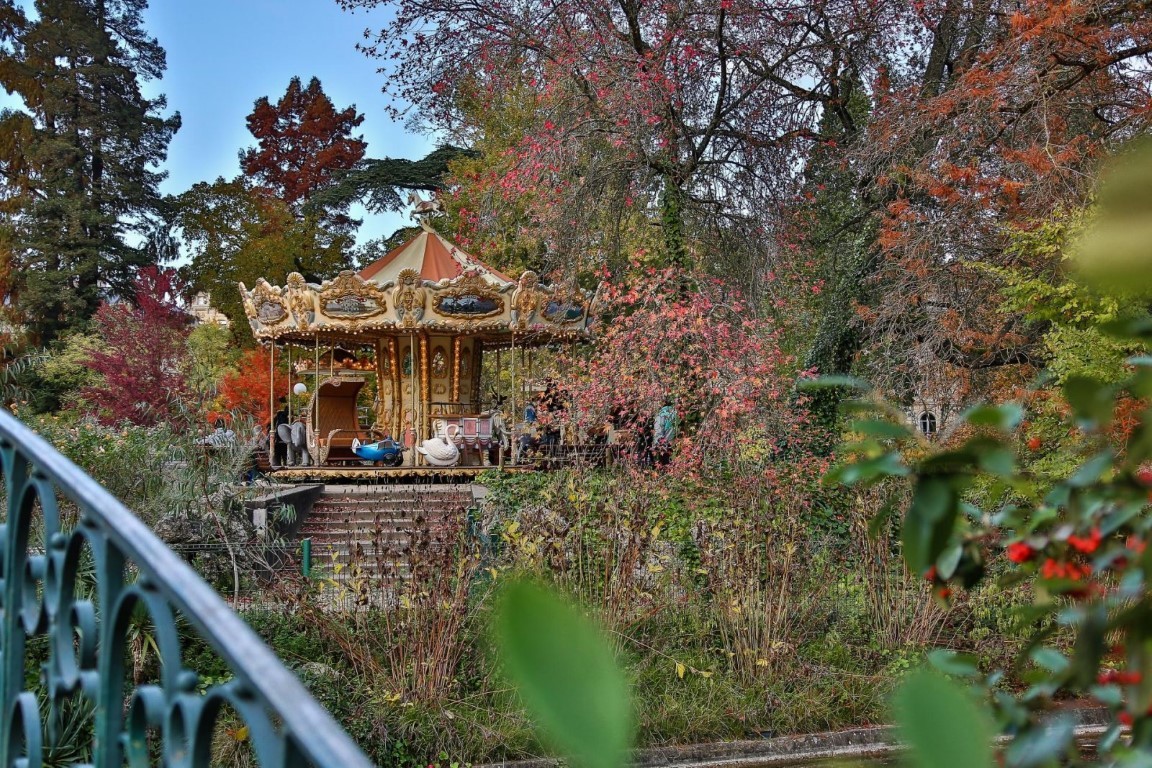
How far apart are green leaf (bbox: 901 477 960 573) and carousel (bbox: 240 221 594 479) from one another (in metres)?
13.7

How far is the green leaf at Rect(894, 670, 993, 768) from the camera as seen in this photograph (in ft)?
1.13

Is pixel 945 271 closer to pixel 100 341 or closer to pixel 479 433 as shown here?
pixel 479 433

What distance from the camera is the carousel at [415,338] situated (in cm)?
1606

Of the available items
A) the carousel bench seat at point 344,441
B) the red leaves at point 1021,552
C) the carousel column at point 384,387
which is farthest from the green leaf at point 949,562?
the carousel column at point 384,387

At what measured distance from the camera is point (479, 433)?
643 inches

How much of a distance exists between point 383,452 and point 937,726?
625 inches

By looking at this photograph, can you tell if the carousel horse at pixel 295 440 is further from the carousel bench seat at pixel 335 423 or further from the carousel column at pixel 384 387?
→ the carousel column at pixel 384 387

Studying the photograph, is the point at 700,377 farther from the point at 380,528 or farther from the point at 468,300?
the point at 468,300

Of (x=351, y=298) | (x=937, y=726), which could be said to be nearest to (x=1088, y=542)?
(x=937, y=726)

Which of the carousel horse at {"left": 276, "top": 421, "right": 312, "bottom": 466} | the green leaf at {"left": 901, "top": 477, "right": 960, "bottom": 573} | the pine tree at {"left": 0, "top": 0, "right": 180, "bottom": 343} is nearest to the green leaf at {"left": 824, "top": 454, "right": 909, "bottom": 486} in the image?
the green leaf at {"left": 901, "top": 477, "right": 960, "bottom": 573}

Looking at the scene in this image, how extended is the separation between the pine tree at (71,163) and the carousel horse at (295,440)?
15490mm

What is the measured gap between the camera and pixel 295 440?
16.5 meters

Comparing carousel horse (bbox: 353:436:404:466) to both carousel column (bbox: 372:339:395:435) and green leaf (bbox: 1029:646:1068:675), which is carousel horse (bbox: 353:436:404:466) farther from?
green leaf (bbox: 1029:646:1068:675)

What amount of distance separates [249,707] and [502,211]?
41.4 ft
